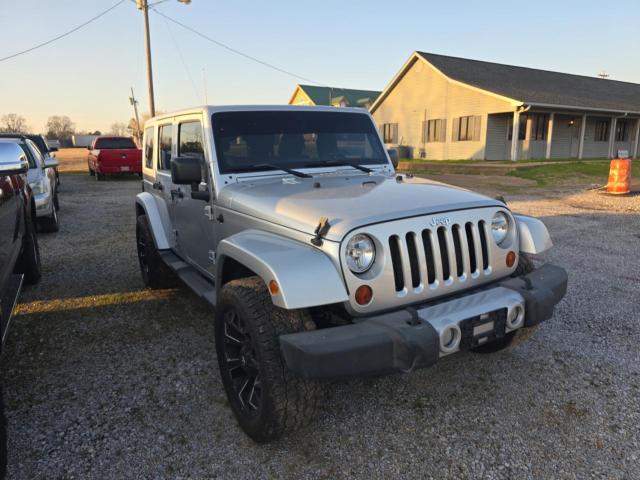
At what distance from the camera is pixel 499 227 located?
116 inches

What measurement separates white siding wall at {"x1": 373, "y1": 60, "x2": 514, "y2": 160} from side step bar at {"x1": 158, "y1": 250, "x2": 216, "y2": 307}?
21194mm

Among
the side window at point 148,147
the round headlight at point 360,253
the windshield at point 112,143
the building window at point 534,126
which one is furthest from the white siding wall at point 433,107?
the round headlight at point 360,253

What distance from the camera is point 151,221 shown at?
4.83 metres

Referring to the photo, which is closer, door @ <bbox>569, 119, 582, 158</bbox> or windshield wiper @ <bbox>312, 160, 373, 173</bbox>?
windshield wiper @ <bbox>312, 160, 373, 173</bbox>

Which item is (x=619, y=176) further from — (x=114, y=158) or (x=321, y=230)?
(x=114, y=158)

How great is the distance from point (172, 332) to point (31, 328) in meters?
1.30

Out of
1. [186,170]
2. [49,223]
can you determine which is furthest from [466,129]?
[186,170]

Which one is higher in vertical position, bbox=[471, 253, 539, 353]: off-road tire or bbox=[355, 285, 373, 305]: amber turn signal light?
bbox=[355, 285, 373, 305]: amber turn signal light

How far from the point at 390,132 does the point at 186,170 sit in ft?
92.0

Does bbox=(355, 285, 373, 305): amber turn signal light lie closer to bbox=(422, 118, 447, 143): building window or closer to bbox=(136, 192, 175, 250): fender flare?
bbox=(136, 192, 175, 250): fender flare

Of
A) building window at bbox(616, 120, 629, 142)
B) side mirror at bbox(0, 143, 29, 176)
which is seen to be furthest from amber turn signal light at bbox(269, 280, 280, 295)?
building window at bbox(616, 120, 629, 142)

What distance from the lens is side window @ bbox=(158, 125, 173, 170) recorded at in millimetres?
4555

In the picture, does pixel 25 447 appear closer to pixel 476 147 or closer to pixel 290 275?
pixel 290 275

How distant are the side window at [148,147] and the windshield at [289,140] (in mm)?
1945
